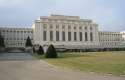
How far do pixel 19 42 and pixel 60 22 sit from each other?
2610 cm

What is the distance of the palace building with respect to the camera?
5551 inches

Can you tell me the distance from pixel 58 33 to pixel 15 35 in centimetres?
2455

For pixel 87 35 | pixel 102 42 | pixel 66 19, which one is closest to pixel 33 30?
pixel 66 19

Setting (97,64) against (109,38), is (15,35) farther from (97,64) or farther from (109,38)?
(97,64)

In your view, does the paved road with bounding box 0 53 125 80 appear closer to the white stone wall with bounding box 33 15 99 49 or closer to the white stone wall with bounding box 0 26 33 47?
the white stone wall with bounding box 33 15 99 49

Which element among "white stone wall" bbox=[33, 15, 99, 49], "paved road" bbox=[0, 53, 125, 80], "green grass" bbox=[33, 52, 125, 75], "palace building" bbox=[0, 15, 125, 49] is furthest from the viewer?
"palace building" bbox=[0, 15, 125, 49]

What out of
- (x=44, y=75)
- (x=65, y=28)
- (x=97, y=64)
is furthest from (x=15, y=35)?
(x=44, y=75)

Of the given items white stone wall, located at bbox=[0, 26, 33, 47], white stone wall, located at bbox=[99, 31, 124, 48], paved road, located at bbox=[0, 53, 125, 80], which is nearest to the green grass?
paved road, located at bbox=[0, 53, 125, 80]

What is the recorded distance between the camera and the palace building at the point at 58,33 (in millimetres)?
141000

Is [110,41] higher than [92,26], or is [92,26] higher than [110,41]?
[92,26]

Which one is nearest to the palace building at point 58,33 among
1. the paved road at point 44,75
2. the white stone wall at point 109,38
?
the white stone wall at point 109,38

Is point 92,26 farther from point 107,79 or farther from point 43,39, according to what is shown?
point 107,79

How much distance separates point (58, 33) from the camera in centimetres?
14438

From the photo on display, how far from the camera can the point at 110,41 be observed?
15812 cm
